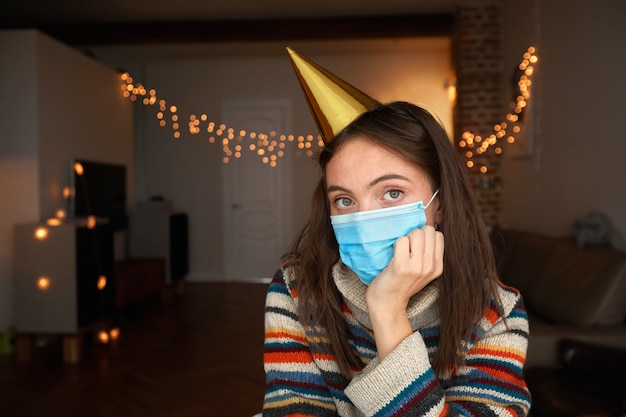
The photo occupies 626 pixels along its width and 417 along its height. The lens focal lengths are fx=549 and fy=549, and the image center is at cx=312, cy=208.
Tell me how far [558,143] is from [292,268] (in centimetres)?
313

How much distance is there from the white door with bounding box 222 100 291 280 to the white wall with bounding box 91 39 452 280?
123 millimetres

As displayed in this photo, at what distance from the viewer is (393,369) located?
38.5 inches

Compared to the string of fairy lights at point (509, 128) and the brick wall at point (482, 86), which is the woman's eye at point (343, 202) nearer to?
the string of fairy lights at point (509, 128)

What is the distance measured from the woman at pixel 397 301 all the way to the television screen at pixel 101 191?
375 cm

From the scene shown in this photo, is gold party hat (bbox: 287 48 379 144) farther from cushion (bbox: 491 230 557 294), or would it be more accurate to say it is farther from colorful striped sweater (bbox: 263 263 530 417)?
cushion (bbox: 491 230 557 294)

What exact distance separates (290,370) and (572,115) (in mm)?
3157

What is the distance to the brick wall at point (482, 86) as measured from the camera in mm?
5164

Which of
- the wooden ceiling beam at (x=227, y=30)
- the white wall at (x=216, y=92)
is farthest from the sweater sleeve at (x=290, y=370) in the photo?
the white wall at (x=216, y=92)

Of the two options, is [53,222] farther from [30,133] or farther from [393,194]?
[393,194]

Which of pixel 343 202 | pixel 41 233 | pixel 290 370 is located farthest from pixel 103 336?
pixel 343 202

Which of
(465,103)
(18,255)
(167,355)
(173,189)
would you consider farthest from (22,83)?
(465,103)

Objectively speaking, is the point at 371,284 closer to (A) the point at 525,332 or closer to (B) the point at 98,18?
(A) the point at 525,332

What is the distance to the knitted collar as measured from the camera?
1104 millimetres

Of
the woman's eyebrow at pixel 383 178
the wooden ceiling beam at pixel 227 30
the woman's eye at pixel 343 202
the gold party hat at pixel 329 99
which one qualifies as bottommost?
the woman's eye at pixel 343 202
